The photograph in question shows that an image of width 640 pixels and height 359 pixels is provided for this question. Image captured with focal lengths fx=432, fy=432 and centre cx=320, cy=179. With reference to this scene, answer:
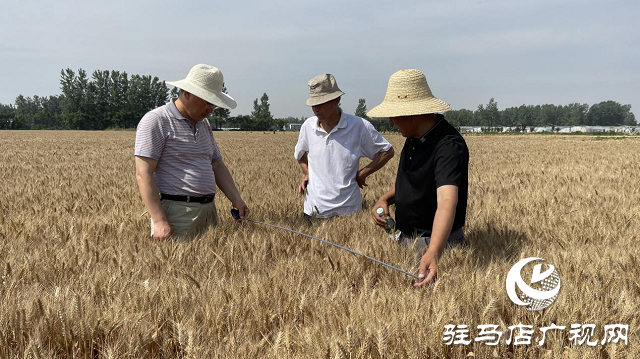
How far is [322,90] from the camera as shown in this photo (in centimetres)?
409

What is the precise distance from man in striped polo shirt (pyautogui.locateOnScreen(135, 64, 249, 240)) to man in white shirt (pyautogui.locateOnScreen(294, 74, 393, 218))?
1115mm

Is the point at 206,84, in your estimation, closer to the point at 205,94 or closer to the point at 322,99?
the point at 205,94

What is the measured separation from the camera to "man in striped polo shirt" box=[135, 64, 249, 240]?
127 inches

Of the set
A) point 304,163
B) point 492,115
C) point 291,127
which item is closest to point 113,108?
point 291,127

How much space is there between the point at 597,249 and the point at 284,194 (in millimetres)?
4390

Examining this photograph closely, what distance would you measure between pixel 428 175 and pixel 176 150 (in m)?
1.98

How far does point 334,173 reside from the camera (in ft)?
14.4

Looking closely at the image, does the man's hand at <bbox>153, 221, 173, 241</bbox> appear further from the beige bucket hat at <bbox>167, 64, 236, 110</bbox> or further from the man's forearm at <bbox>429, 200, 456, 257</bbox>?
the man's forearm at <bbox>429, 200, 456, 257</bbox>

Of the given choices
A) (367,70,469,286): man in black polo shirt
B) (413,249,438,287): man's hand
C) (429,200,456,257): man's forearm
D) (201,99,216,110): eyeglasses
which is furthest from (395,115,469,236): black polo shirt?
(201,99,216,110): eyeglasses

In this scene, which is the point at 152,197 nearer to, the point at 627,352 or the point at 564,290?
the point at 564,290

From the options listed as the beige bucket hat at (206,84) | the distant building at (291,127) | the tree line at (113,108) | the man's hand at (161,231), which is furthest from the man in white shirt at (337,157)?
the distant building at (291,127)

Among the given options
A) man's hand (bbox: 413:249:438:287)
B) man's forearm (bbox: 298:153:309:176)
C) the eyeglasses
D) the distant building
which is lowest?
man's hand (bbox: 413:249:438:287)

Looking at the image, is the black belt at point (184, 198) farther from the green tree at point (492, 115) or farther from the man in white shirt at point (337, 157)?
the green tree at point (492, 115)

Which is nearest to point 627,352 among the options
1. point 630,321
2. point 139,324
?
point 630,321
